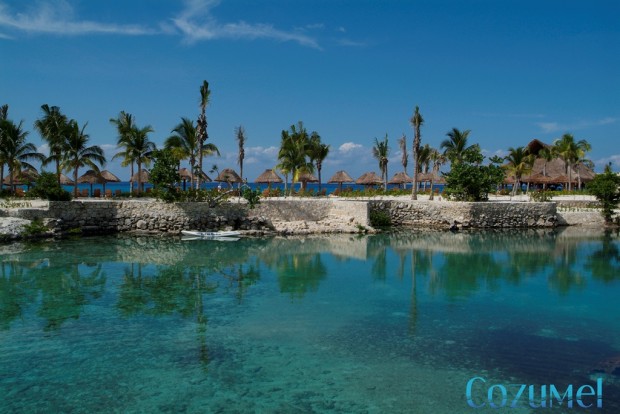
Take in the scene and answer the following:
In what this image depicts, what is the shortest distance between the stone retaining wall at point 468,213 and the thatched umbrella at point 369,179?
13746 millimetres

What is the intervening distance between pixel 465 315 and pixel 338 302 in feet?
12.1

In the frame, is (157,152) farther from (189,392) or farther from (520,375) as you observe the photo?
(520,375)

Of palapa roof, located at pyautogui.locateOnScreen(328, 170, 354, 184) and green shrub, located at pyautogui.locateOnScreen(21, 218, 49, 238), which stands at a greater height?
palapa roof, located at pyautogui.locateOnScreen(328, 170, 354, 184)

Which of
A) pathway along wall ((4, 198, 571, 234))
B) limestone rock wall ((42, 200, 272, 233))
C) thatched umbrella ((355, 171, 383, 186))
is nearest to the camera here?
pathway along wall ((4, 198, 571, 234))

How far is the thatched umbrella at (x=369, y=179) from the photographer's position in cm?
4816

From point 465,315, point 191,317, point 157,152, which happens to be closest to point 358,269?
point 465,315

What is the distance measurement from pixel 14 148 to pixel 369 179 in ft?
97.1

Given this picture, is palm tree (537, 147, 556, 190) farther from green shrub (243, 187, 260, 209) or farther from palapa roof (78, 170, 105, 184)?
palapa roof (78, 170, 105, 184)

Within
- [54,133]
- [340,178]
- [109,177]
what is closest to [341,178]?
[340,178]

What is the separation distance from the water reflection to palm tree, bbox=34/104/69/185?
9462 mm

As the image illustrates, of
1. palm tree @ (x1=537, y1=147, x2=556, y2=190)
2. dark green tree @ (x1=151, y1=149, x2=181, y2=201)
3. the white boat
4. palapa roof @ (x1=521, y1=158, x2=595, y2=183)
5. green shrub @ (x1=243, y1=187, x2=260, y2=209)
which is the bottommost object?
the white boat

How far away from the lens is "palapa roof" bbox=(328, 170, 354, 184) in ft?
155

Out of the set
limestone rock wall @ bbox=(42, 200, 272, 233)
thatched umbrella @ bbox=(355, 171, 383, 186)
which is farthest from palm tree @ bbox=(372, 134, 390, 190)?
limestone rock wall @ bbox=(42, 200, 272, 233)

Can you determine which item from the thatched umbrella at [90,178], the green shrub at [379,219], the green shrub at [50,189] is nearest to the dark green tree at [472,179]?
the green shrub at [379,219]
